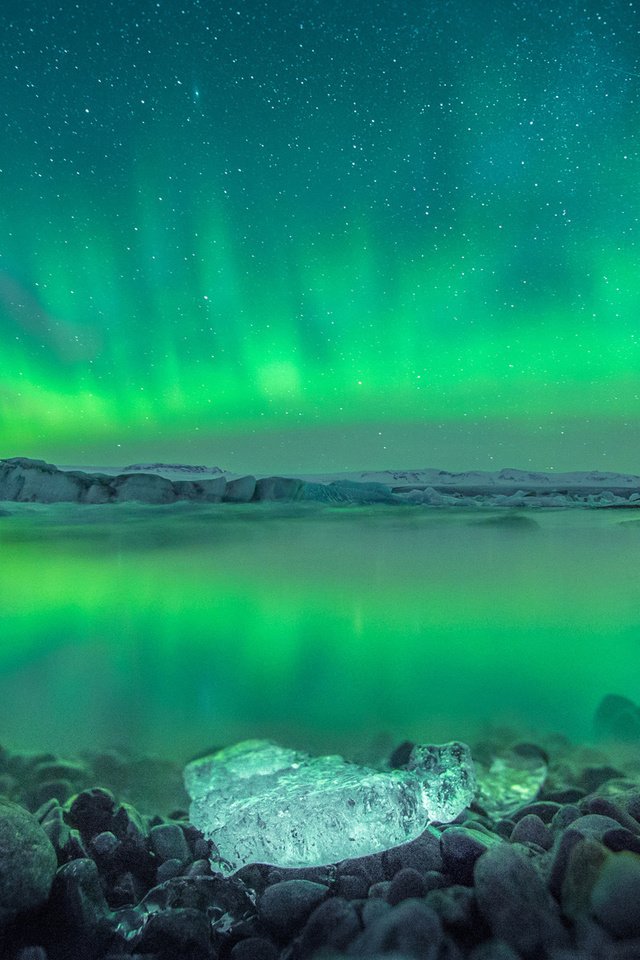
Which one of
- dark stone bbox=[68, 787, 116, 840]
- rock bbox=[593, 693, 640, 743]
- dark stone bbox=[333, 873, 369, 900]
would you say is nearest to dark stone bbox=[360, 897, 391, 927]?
dark stone bbox=[333, 873, 369, 900]

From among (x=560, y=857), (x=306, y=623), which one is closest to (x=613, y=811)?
(x=560, y=857)

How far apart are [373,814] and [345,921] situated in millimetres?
607

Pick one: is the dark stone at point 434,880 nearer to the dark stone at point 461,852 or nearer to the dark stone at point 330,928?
the dark stone at point 461,852

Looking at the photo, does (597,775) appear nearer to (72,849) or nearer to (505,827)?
(505,827)

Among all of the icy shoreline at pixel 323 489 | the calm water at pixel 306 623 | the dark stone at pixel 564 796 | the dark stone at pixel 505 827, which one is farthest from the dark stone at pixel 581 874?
the icy shoreline at pixel 323 489

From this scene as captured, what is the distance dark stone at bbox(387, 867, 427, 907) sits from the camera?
2270 mm

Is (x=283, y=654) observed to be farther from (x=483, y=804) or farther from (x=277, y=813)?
(x=277, y=813)

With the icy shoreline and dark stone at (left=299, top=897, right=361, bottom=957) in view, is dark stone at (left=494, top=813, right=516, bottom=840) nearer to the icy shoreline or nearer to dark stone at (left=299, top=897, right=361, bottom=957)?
dark stone at (left=299, top=897, right=361, bottom=957)

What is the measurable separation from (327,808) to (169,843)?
2.93ft

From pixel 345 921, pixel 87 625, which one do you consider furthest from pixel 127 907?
pixel 87 625

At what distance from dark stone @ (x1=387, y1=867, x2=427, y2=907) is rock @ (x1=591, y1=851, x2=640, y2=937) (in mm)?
710

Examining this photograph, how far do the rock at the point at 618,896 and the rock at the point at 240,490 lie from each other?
10.9 meters

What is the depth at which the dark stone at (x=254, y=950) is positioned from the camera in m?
1.99

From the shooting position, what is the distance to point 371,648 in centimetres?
1068
